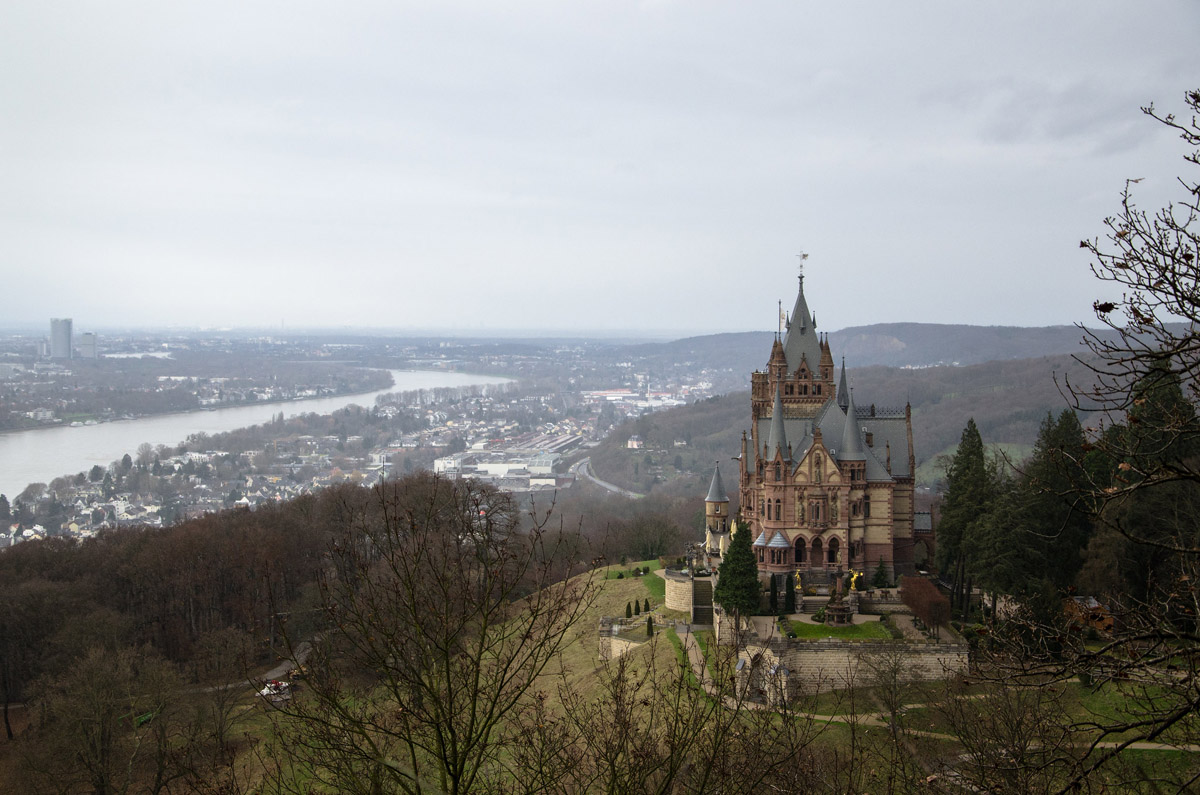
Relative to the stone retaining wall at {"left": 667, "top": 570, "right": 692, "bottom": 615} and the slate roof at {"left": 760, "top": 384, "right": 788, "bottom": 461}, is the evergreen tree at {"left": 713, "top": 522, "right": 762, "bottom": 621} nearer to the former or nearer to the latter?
the stone retaining wall at {"left": 667, "top": 570, "right": 692, "bottom": 615}

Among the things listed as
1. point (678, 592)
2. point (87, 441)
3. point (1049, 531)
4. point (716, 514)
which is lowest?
point (87, 441)

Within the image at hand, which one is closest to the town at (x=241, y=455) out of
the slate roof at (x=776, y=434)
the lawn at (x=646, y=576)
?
the lawn at (x=646, y=576)

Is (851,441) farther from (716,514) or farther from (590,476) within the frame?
(590,476)

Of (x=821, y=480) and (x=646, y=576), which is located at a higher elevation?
(x=821, y=480)

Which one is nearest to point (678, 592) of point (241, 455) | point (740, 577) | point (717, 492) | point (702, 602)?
point (702, 602)

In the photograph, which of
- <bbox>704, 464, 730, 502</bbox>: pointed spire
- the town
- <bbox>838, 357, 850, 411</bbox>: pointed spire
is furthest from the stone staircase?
the town
